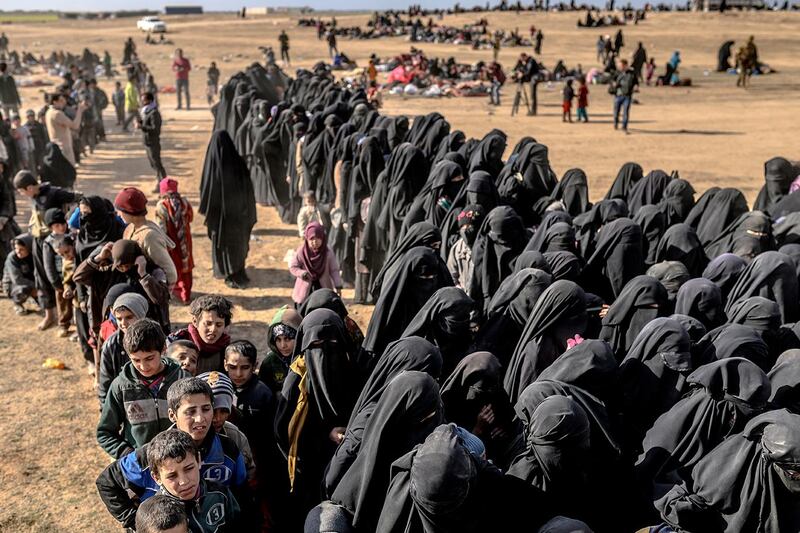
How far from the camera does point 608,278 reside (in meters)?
5.58

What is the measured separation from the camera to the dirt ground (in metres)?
5.17

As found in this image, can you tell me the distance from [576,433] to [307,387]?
4.95ft

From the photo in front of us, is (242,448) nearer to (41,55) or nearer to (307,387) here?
(307,387)

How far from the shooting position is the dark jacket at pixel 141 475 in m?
3.09

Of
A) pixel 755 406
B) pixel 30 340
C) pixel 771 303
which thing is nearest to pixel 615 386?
pixel 755 406

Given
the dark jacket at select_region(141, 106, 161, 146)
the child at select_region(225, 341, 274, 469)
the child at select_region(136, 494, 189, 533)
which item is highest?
the dark jacket at select_region(141, 106, 161, 146)

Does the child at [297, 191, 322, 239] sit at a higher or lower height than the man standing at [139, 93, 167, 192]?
lower

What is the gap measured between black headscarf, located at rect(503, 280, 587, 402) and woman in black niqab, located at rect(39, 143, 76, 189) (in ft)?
27.0

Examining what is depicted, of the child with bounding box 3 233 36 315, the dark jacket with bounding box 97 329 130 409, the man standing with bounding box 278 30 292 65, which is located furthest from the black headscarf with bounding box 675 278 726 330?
the man standing with bounding box 278 30 292 65

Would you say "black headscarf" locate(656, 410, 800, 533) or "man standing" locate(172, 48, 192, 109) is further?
"man standing" locate(172, 48, 192, 109)

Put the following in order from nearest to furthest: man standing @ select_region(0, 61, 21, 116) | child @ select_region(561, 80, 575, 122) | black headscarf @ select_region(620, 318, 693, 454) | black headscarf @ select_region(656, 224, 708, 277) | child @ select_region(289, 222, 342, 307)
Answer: black headscarf @ select_region(620, 318, 693, 454), black headscarf @ select_region(656, 224, 708, 277), child @ select_region(289, 222, 342, 307), man standing @ select_region(0, 61, 21, 116), child @ select_region(561, 80, 575, 122)

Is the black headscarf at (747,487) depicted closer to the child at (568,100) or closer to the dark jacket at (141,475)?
the dark jacket at (141,475)

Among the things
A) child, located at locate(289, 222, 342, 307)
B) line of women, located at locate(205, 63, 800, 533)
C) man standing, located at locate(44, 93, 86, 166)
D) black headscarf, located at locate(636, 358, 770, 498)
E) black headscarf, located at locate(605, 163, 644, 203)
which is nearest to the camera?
line of women, located at locate(205, 63, 800, 533)

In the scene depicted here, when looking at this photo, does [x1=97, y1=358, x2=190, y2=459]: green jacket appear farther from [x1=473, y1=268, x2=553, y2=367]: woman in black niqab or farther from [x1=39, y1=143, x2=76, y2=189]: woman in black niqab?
[x1=39, y1=143, x2=76, y2=189]: woman in black niqab
